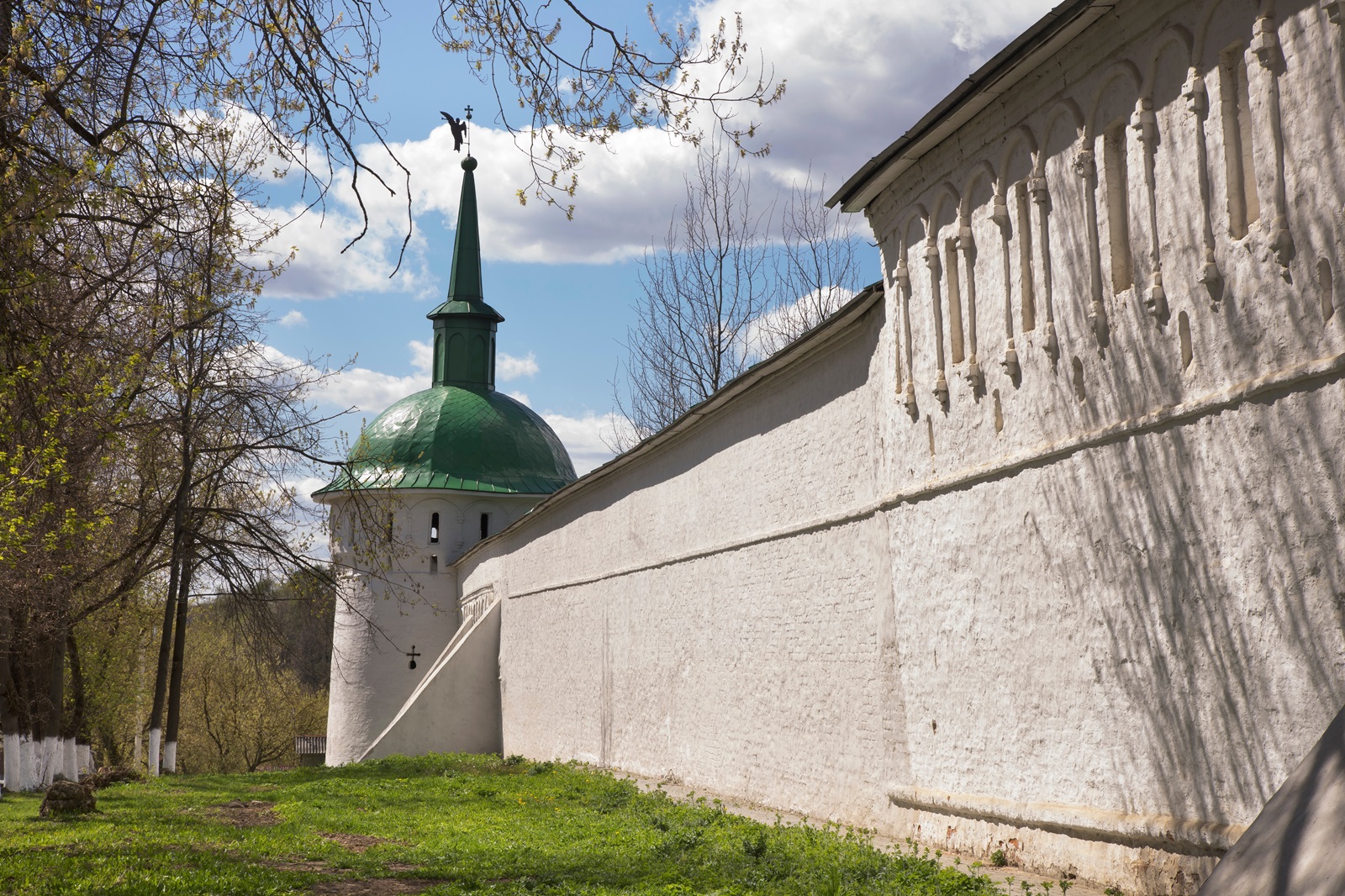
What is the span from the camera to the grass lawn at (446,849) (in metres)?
6.46

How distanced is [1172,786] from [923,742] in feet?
8.41

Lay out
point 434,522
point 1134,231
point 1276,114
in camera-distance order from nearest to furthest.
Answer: point 1276,114, point 1134,231, point 434,522

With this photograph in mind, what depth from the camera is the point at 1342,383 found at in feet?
15.1

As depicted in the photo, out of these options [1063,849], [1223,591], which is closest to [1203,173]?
[1223,591]

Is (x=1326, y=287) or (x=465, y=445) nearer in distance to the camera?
A: (x=1326, y=287)

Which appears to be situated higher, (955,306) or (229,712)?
(955,306)

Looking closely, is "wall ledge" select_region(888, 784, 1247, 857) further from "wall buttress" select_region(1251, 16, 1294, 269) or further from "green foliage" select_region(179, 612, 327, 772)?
"green foliage" select_region(179, 612, 327, 772)

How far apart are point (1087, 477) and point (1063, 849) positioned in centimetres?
206

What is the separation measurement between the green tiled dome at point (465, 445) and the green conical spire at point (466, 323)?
553mm

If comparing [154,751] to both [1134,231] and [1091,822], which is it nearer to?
[1091,822]

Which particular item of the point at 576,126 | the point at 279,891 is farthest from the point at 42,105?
the point at 279,891

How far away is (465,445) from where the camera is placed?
28.4 m

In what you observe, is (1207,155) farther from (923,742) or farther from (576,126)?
(923,742)

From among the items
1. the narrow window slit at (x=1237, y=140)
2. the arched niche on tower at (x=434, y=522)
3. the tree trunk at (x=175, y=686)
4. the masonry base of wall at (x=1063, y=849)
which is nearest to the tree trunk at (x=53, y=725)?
the tree trunk at (x=175, y=686)
